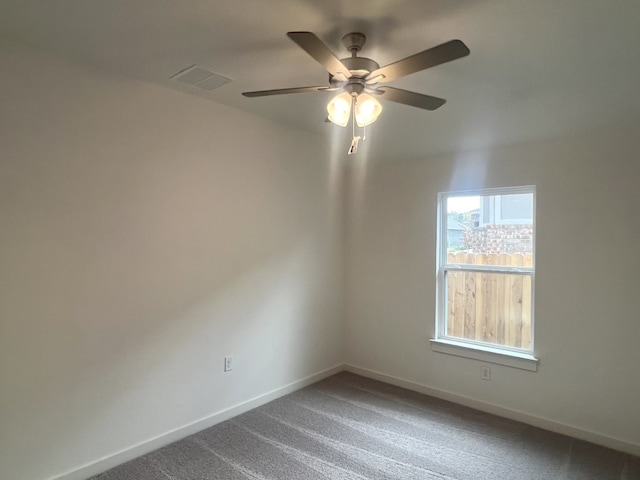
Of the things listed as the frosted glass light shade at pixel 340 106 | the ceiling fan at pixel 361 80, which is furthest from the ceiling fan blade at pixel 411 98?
the frosted glass light shade at pixel 340 106

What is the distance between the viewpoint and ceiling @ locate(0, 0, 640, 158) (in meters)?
1.63

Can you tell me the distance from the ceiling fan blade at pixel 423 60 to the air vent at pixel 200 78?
1.04 meters

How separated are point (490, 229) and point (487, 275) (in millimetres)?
406

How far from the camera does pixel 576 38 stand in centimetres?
175

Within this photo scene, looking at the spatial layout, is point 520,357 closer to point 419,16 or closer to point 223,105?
point 419,16

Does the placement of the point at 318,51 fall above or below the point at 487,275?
above

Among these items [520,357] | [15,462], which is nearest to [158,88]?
[15,462]

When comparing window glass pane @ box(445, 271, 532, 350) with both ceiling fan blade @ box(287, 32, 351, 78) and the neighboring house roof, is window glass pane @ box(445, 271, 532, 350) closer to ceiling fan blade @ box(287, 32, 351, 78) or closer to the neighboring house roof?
the neighboring house roof

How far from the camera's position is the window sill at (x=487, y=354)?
317cm

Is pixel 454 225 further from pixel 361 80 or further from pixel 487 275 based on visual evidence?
pixel 361 80

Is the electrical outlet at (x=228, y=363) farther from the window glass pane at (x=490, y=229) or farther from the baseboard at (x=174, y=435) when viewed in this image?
the window glass pane at (x=490, y=229)

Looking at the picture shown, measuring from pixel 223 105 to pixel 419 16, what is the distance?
1732 millimetres

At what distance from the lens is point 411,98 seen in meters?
1.89

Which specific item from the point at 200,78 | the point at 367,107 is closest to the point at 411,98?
the point at 367,107
